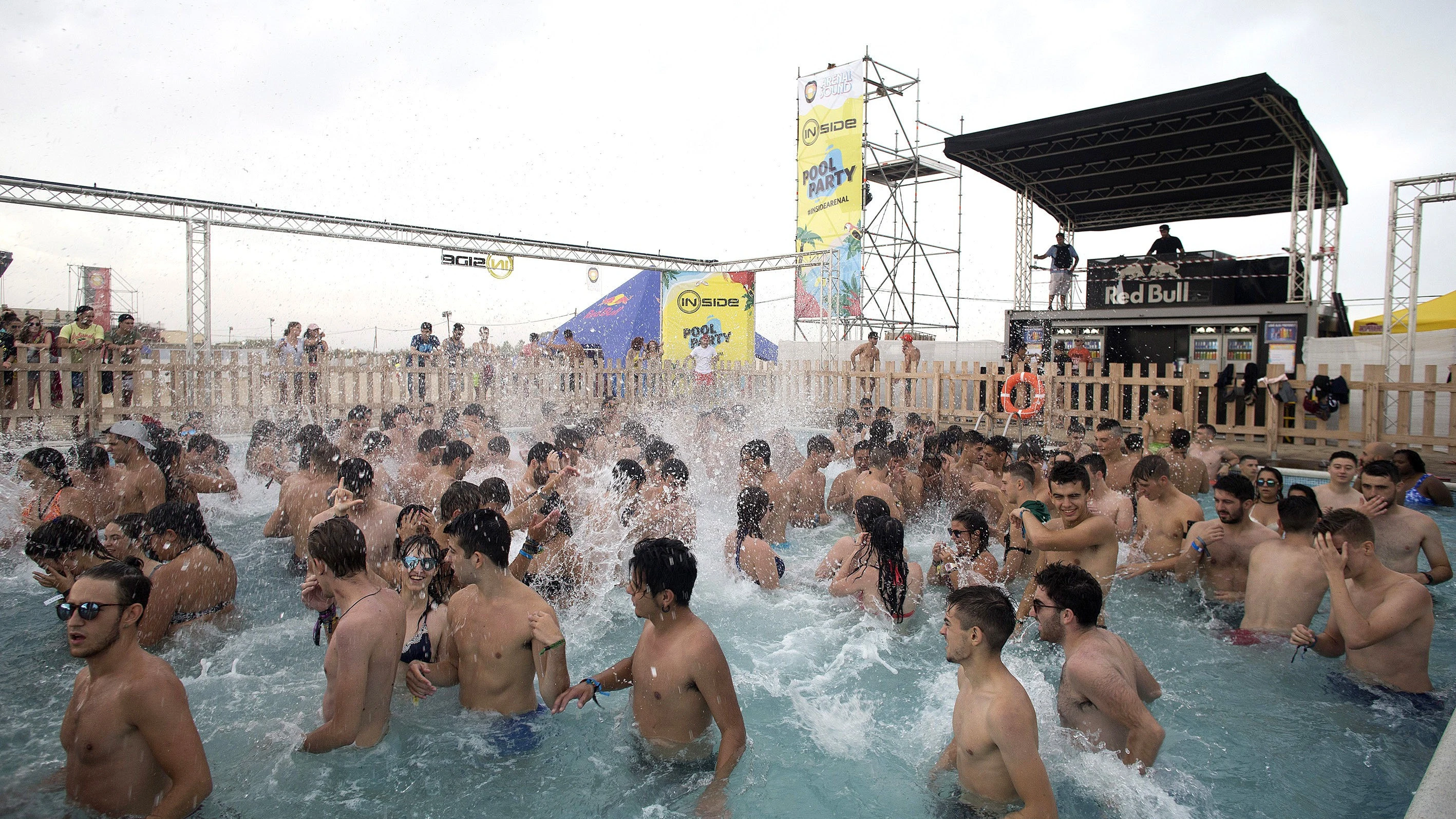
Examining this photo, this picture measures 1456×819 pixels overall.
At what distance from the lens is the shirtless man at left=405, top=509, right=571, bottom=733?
339 centimetres

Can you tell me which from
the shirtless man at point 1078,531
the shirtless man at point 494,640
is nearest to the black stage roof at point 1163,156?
the shirtless man at point 1078,531

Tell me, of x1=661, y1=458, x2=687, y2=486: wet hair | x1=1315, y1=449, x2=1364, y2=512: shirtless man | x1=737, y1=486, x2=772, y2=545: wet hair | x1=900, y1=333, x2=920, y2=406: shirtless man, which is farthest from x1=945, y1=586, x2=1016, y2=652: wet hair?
x1=900, y1=333, x2=920, y2=406: shirtless man

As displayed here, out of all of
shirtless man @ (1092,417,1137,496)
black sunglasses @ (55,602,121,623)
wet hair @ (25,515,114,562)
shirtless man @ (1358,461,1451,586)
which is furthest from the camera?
shirtless man @ (1092,417,1137,496)

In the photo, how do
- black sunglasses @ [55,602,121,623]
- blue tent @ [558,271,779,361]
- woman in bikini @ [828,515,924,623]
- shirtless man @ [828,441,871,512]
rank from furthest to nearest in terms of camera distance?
1. blue tent @ [558,271,779,361]
2. shirtless man @ [828,441,871,512]
3. woman in bikini @ [828,515,924,623]
4. black sunglasses @ [55,602,121,623]

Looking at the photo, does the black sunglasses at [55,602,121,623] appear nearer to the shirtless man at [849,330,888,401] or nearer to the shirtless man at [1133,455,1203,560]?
the shirtless man at [1133,455,1203,560]

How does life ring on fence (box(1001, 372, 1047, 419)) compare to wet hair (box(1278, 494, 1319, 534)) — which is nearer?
wet hair (box(1278, 494, 1319, 534))

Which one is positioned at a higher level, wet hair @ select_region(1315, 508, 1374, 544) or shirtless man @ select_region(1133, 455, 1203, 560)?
wet hair @ select_region(1315, 508, 1374, 544)

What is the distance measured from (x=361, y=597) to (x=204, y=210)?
15329mm

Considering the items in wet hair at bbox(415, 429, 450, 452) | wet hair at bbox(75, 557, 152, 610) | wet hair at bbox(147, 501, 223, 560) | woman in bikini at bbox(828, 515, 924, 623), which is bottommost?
woman in bikini at bbox(828, 515, 924, 623)

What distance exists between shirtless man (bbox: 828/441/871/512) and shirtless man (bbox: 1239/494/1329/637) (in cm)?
347

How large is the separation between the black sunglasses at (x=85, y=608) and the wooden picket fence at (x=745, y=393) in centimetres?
1149

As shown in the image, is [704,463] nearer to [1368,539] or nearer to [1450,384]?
[1368,539]

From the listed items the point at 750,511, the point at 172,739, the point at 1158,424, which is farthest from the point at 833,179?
the point at 172,739

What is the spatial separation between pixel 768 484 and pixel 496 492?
306cm
